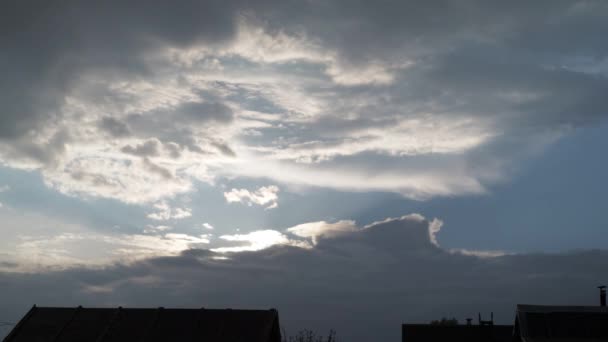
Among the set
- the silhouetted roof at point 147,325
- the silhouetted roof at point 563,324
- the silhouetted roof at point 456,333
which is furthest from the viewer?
the silhouetted roof at point 456,333

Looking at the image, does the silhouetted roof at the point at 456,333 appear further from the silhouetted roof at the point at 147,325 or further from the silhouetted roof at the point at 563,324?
the silhouetted roof at the point at 147,325

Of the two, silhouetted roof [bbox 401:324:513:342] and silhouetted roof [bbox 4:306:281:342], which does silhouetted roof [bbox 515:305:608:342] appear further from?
silhouetted roof [bbox 4:306:281:342]

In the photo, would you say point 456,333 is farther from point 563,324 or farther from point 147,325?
point 147,325

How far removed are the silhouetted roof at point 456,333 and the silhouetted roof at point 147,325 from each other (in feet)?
33.0

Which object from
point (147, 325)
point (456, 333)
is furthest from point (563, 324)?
point (147, 325)

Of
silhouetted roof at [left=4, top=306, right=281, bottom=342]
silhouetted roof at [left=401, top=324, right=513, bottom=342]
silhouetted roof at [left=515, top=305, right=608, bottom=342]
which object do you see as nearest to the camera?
silhouetted roof at [left=515, top=305, right=608, bottom=342]

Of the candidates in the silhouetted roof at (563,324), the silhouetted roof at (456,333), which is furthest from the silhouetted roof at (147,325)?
the silhouetted roof at (563,324)

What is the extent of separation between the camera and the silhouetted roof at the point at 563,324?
3431 cm

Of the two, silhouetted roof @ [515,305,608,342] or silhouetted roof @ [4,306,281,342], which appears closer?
silhouetted roof @ [515,305,608,342]

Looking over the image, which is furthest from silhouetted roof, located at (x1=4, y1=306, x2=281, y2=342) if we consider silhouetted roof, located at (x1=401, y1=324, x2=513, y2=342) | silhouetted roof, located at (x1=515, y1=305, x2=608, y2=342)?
silhouetted roof, located at (x1=515, y1=305, x2=608, y2=342)

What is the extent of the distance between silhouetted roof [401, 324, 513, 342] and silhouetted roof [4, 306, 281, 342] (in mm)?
10062

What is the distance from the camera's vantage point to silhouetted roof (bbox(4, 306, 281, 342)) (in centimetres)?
3888

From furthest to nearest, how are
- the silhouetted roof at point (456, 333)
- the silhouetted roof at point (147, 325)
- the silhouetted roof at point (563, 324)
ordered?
1. the silhouetted roof at point (456, 333)
2. the silhouetted roof at point (147, 325)
3. the silhouetted roof at point (563, 324)

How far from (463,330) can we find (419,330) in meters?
3.15
